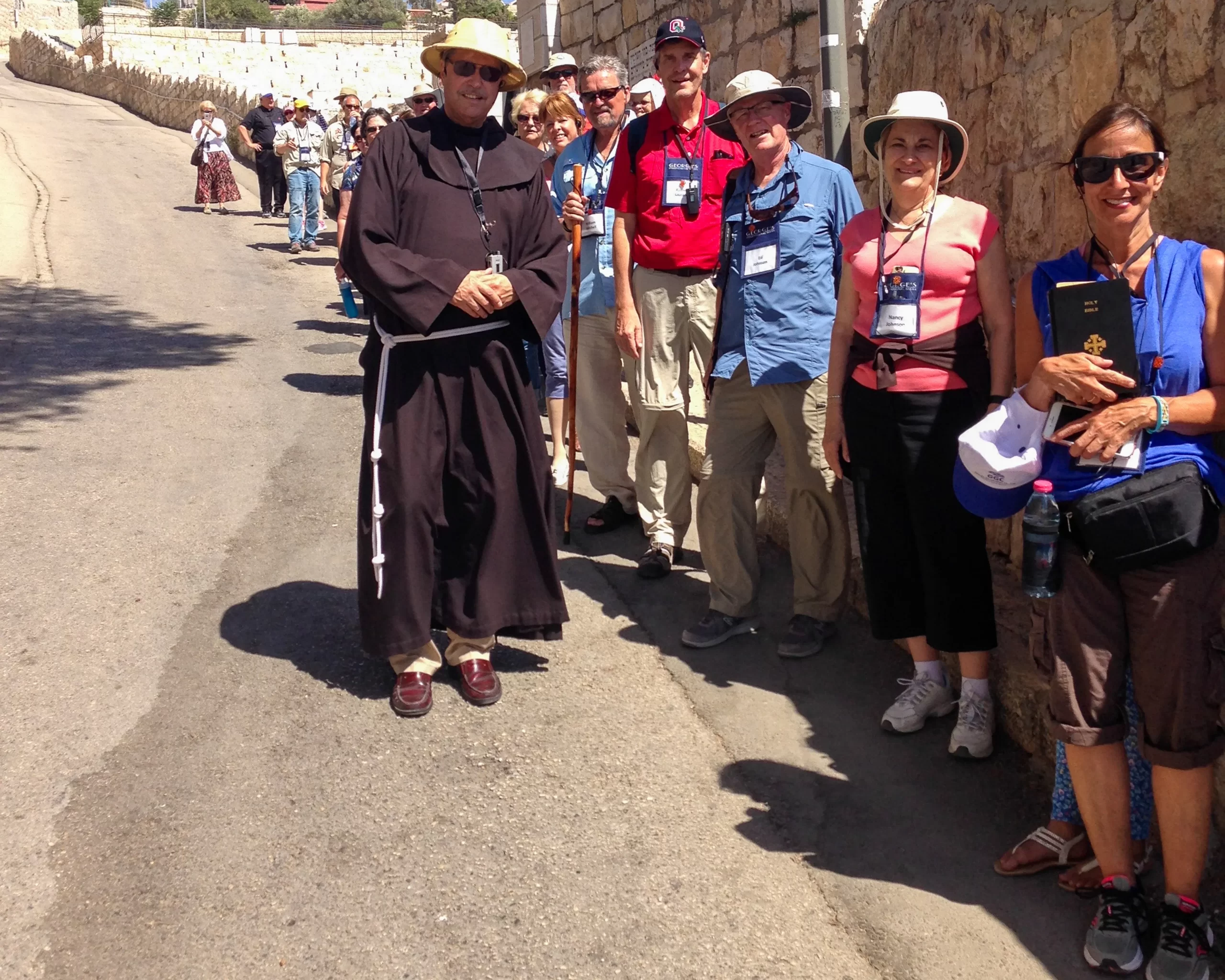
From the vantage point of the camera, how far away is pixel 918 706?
4062 millimetres

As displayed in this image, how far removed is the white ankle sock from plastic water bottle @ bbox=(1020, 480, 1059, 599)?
982mm

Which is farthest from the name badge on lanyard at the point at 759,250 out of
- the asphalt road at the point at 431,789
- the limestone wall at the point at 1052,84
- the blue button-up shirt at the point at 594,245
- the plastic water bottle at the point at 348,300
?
the plastic water bottle at the point at 348,300

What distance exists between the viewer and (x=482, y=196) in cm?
425

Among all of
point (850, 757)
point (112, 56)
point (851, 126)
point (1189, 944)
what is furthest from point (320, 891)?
point (112, 56)

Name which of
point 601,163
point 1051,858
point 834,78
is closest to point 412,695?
point 1051,858

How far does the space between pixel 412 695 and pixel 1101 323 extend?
2.48m

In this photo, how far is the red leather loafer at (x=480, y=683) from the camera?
4.30m

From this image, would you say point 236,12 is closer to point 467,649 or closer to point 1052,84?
point 467,649

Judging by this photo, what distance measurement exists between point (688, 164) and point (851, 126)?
169 cm

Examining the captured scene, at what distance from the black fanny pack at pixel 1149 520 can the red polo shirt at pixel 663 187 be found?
102 inches

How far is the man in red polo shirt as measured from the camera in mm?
5094

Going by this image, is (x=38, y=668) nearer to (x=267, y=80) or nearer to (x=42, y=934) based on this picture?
(x=42, y=934)

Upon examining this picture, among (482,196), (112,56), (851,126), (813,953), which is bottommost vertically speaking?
(813,953)

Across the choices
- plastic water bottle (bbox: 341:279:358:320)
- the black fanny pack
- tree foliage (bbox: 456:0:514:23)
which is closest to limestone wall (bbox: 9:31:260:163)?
tree foliage (bbox: 456:0:514:23)
